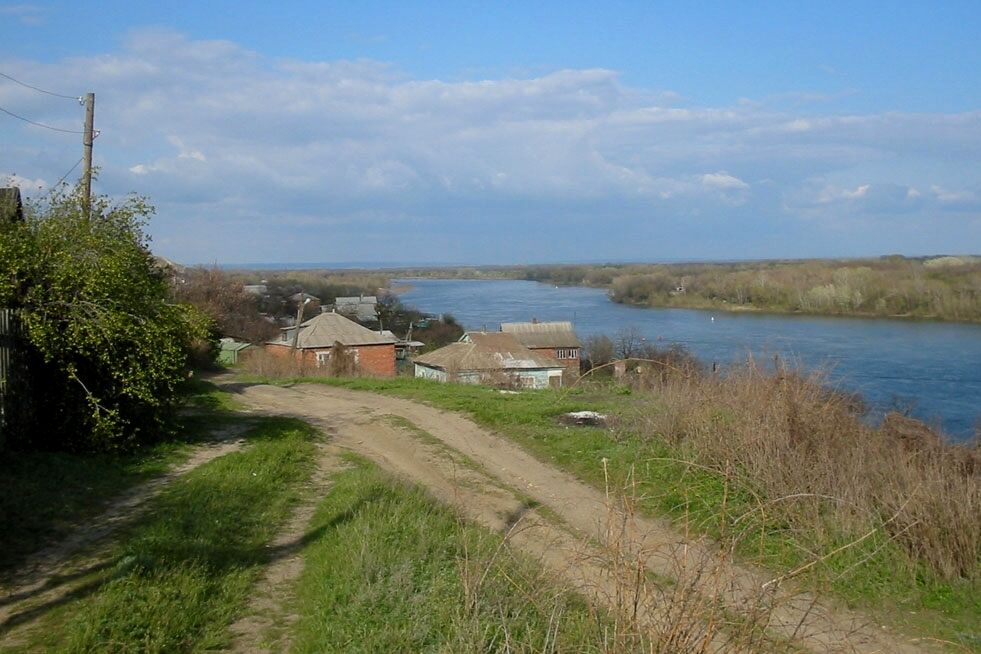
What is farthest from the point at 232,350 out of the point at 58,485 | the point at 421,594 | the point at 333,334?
the point at 421,594

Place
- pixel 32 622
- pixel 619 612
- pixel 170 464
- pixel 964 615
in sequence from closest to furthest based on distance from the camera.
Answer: pixel 619 612
pixel 32 622
pixel 964 615
pixel 170 464

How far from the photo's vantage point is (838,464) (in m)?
8.93

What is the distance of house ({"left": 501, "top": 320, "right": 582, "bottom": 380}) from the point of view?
46747mm

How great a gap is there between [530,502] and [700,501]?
7.20 feet

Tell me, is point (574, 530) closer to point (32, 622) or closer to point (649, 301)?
point (32, 622)

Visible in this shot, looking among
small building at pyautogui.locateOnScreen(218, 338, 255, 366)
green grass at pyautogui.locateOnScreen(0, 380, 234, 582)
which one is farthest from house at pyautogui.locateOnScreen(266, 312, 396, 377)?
green grass at pyautogui.locateOnScreen(0, 380, 234, 582)

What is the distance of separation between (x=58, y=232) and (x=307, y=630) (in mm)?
7536

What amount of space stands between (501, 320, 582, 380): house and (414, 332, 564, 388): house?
3.63m

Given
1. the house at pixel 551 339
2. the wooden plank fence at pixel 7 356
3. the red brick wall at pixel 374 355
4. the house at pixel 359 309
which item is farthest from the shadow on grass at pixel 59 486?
the house at pixel 359 309

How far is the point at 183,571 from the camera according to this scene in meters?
5.86

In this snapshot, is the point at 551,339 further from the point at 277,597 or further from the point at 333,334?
the point at 277,597

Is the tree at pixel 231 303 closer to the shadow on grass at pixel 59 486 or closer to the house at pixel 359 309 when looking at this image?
the house at pixel 359 309

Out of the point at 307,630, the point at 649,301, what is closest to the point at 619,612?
the point at 307,630

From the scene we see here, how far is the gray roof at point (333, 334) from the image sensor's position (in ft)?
133
